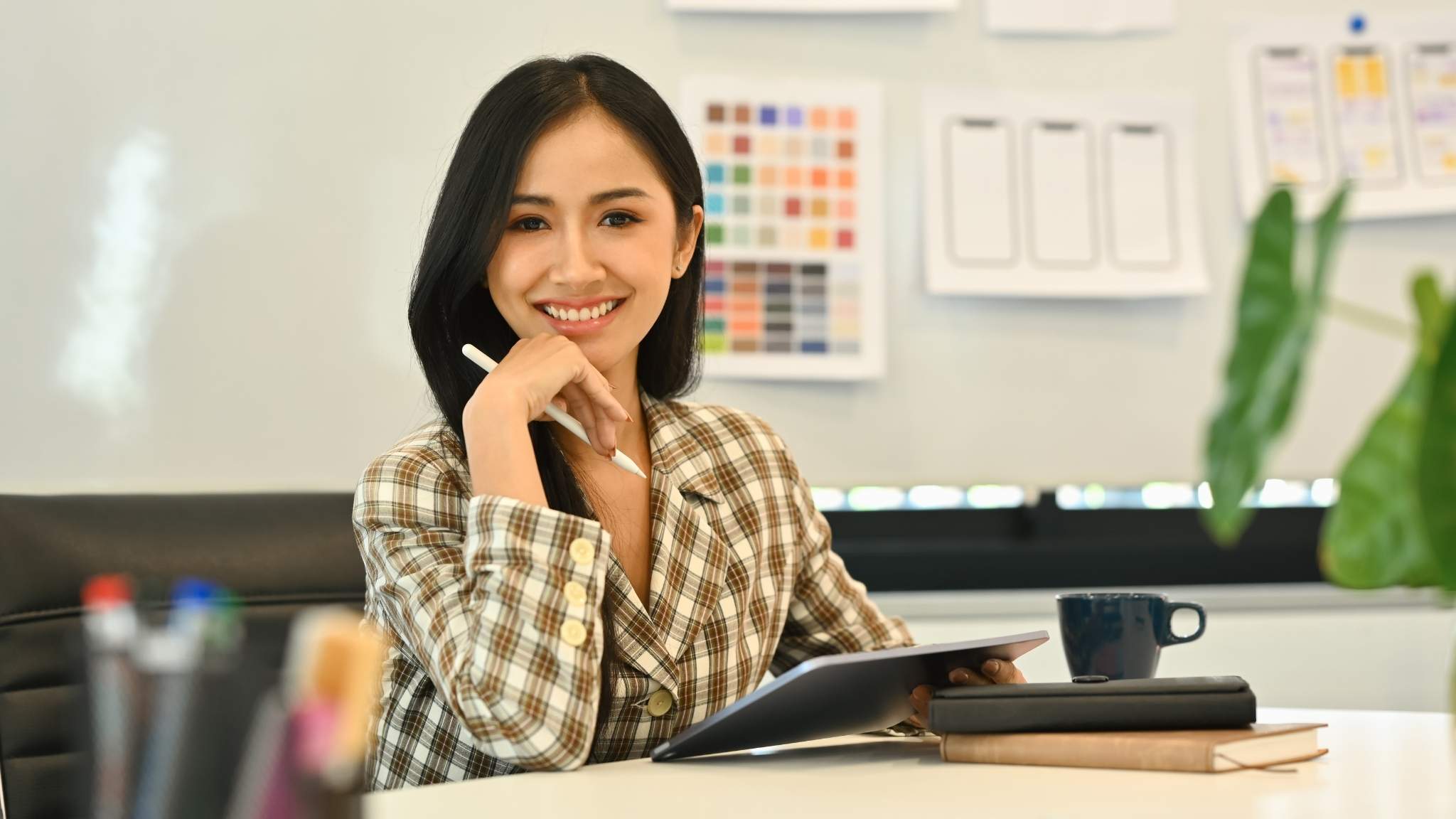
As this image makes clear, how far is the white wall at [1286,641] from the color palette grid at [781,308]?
0.39m

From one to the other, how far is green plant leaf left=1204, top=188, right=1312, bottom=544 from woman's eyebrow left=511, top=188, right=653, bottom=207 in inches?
37.0

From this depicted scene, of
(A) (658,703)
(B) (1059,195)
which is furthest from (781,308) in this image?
(A) (658,703)

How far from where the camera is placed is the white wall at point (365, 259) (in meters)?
1.76

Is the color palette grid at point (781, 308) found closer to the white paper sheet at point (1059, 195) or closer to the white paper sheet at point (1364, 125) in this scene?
the white paper sheet at point (1059, 195)

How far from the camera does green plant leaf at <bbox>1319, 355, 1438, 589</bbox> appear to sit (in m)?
0.45

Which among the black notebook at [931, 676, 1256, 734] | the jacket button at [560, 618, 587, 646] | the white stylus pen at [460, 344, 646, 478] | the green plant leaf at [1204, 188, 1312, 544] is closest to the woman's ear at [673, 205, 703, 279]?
the white stylus pen at [460, 344, 646, 478]

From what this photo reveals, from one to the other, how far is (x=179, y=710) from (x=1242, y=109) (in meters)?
1.95

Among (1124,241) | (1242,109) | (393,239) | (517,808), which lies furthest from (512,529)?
(1242,109)

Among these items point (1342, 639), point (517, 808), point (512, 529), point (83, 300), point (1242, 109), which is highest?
point (1242, 109)

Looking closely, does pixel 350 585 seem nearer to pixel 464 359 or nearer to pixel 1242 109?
pixel 464 359

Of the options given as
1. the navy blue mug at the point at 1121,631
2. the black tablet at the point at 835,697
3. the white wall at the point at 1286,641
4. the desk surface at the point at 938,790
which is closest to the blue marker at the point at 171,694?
the desk surface at the point at 938,790

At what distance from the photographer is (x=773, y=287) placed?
1.94 meters

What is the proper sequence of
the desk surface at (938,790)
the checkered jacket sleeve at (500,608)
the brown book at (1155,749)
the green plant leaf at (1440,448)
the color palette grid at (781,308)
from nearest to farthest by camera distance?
the green plant leaf at (1440,448) < the desk surface at (938,790) < the brown book at (1155,749) < the checkered jacket sleeve at (500,608) < the color palette grid at (781,308)

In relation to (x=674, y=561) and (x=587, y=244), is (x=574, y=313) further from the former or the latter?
(x=674, y=561)
